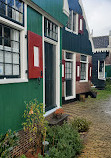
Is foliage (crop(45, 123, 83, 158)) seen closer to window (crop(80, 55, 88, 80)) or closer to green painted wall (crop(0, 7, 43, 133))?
green painted wall (crop(0, 7, 43, 133))

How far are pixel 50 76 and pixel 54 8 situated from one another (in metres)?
2.36

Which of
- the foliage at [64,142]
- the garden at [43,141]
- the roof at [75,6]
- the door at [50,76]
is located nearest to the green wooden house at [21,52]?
the door at [50,76]

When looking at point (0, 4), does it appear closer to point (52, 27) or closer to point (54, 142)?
point (52, 27)

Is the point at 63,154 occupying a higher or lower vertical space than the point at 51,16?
lower

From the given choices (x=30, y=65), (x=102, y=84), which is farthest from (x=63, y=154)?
(x=102, y=84)

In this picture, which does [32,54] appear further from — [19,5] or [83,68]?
[83,68]

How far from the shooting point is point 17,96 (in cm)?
333

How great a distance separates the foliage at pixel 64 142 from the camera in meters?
2.97

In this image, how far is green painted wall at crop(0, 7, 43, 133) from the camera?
2947 mm

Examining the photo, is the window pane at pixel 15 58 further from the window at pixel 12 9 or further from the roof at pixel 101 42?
the roof at pixel 101 42

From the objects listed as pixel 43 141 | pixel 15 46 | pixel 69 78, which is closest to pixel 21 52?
pixel 15 46

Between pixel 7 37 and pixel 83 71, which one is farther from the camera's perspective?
pixel 83 71

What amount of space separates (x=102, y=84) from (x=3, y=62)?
13831mm

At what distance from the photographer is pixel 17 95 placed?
3.32 m
